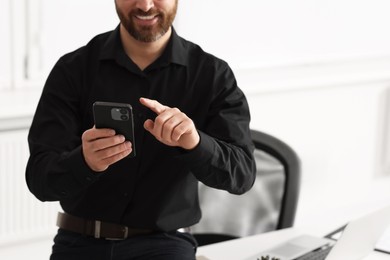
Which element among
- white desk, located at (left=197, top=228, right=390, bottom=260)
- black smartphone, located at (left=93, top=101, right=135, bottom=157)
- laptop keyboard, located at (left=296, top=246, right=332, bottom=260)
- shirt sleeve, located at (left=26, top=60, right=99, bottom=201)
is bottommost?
white desk, located at (left=197, top=228, right=390, bottom=260)

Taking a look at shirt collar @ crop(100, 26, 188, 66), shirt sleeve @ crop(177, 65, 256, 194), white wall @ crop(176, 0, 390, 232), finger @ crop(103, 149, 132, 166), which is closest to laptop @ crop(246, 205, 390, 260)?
shirt sleeve @ crop(177, 65, 256, 194)

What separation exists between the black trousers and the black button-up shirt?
40 millimetres

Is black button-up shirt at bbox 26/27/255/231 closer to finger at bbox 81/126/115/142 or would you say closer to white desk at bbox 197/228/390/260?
white desk at bbox 197/228/390/260

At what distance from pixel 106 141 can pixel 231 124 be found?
1.44 feet

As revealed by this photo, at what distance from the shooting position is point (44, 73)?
354cm

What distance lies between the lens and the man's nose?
224 cm

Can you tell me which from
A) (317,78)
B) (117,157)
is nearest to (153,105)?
(117,157)

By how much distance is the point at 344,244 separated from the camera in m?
2.01

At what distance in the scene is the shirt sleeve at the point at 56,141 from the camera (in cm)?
221

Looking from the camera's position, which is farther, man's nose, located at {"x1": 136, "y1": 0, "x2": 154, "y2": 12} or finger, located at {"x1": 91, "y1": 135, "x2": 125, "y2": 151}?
man's nose, located at {"x1": 136, "y1": 0, "x2": 154, "y2": 12}

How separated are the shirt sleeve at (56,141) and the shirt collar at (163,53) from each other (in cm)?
11

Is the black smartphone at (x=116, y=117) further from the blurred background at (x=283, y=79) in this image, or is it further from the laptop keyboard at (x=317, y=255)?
the blurred background at (x=283, y=79)

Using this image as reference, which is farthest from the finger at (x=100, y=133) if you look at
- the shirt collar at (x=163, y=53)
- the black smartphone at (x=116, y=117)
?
the shirt collar at (x=163, y=53)

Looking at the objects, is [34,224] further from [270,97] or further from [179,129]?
[179,129]
